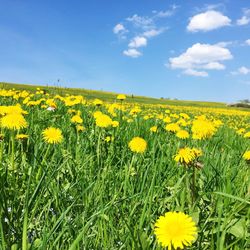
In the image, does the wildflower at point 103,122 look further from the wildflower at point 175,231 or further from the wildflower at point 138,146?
the wildflower at point 175,231

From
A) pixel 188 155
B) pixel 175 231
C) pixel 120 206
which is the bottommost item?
pixel 120 206

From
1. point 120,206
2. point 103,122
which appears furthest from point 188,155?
point 103,122

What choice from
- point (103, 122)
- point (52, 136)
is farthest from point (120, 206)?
point (103, 122)

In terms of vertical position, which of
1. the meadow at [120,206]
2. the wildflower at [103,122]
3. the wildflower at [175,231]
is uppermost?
the wildflower at [103,122]

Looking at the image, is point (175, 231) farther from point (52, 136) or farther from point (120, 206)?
point (52, 136)

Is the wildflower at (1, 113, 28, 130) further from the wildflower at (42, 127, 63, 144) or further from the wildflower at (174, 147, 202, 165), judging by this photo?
the wildflower at (174, 147, 202, 165)

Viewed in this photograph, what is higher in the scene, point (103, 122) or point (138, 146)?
point (103, 122)

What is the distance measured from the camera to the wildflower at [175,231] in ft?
4.30

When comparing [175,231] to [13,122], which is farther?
[13,122]

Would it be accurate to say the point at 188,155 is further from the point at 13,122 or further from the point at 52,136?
the point at 13,122

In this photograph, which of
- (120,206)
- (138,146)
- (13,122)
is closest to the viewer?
(120,206)

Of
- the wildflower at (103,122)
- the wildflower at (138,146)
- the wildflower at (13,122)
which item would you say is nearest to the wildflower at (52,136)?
the wildflower at (13,122)

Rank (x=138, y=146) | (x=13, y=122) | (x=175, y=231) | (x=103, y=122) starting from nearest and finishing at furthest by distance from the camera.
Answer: (x=175, y=231) → (x=13, y=122) → (x=138, y=146) → (x=103, y=122)

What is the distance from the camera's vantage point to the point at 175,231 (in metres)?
1.35
